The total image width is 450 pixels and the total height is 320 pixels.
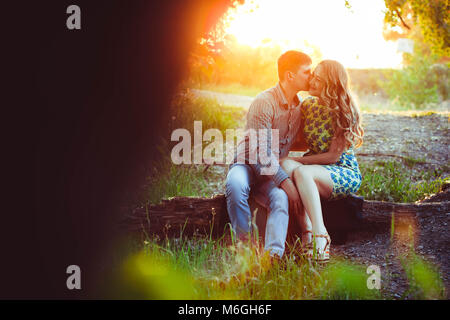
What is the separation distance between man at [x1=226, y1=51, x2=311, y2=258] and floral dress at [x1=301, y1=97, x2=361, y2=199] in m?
A: 0.13

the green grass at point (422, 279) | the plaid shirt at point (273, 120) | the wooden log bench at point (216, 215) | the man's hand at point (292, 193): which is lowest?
the green grass at point (422, 279)

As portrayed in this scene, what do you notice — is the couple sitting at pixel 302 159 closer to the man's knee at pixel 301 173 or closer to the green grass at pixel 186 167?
the man's knee at pixel 301 173

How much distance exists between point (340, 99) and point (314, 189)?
758 mm

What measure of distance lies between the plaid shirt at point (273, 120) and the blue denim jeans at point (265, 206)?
13 cm

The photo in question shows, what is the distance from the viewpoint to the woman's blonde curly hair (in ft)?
10.9

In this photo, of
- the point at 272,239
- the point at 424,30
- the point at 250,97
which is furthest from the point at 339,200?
the point at 250,97

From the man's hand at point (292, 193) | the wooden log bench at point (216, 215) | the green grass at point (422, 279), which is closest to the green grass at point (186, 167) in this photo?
the wooden log bench at point (216, 215)

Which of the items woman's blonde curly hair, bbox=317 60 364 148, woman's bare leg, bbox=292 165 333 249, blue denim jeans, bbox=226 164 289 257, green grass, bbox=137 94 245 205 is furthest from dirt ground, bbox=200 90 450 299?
woman's blonde curly hair, bbox=317 60 364 148

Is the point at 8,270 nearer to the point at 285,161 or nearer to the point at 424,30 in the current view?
the point at 285,161

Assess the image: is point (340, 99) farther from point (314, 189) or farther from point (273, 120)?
point (314, 189)

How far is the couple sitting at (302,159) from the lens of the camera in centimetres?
310

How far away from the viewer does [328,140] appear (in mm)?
3428

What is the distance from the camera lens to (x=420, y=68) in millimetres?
13133

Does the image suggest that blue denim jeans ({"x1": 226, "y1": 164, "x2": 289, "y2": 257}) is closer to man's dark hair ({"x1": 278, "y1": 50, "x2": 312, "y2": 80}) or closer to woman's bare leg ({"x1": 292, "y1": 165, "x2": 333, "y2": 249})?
woman's bare leg ({"x1": 292, "y1": 165, "x2": 333, "y2": 249})
